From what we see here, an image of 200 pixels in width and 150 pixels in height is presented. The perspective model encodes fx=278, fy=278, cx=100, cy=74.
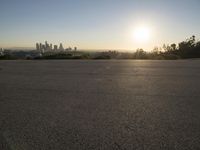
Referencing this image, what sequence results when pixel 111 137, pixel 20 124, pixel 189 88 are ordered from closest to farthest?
pixel 111 137 < pixel 20 124 < pixel 189 88

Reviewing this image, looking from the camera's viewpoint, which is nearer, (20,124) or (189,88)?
(20,124)

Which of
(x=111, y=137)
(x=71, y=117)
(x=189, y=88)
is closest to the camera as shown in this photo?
(x=111, y=137)

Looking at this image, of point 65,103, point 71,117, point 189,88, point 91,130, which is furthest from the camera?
point 189,88

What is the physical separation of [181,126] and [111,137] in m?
1.32

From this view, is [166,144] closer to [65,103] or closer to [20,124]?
[20,124]

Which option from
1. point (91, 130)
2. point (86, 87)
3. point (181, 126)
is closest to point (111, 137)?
point (91, 130)

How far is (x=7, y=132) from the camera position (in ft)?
14.6

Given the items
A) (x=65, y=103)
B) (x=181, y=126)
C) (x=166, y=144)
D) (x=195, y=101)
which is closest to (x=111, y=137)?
(x=166, y=144)

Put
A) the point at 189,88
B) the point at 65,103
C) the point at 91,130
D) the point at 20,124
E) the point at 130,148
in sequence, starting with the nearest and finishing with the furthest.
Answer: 1. the point at 130,148
2. the point at 91,130
3. the point at 20,124
4. the point at 65,103
5. the point at 189,88

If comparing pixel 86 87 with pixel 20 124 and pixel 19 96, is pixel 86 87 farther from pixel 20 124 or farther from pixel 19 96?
pixel 20 124

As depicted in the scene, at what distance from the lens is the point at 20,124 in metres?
4.90

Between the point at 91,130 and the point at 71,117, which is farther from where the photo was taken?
the point at 71,117

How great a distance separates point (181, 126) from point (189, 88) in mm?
4155

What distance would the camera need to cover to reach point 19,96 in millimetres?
7492
